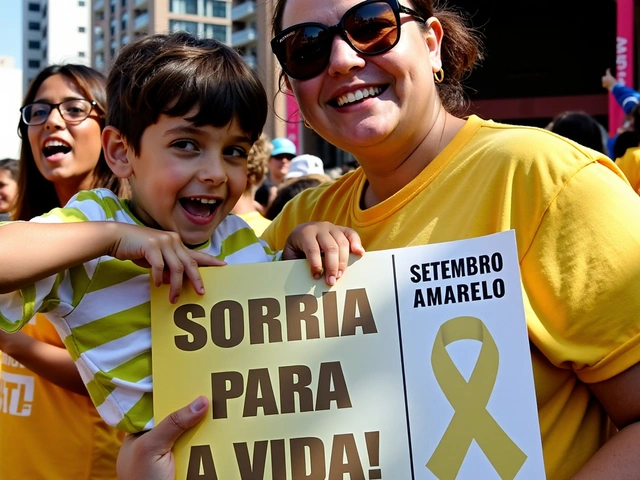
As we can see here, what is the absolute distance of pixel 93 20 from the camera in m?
83.1

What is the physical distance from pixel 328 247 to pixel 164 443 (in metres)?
0.54

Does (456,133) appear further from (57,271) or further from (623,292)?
(57,271)

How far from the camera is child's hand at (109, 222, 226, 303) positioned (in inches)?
60.0

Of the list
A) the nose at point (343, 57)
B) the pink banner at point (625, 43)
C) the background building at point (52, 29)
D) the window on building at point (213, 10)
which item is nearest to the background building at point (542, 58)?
the pink banner at point (625, 43)

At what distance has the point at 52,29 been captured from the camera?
87.4 meters

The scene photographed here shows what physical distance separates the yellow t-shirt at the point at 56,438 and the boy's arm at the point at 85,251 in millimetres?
788

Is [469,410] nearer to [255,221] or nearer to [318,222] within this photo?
[318,222]

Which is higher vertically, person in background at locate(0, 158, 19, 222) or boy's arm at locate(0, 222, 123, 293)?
person in background at locate(0, 158, 19, 222)

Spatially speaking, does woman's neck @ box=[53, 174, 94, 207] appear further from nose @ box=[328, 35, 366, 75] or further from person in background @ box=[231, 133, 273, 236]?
nose @ box=[328, 35, 366, 75]

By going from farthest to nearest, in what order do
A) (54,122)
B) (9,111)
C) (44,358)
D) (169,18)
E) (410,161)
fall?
(169,18), (9,111), (54,122), (44,358), (410,161)

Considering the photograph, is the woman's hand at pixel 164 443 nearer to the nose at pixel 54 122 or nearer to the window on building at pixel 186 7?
the nose at pixel 54 122

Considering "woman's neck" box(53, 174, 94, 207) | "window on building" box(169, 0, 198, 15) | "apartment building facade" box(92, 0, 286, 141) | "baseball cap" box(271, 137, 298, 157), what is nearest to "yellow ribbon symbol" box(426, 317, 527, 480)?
"woman's neck" box(53, 174, 94, 207)

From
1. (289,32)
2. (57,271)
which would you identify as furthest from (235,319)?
(289,32)

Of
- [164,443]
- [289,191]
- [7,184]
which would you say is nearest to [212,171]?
[164,443]
